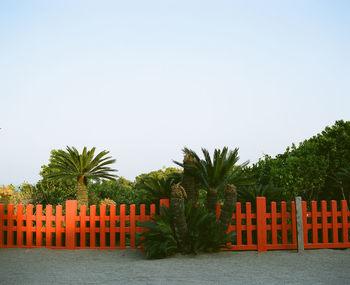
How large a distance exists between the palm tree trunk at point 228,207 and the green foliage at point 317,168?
5.47m

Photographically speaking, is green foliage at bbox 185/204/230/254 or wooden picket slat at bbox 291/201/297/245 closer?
green foliage at bbox 185/204/230/254

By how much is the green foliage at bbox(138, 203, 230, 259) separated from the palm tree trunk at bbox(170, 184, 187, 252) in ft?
0.38

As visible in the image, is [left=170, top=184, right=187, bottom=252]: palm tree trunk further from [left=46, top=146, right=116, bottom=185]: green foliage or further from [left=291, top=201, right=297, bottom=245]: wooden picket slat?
[left=46, top=146, right=116, bottom=185]: green foliage

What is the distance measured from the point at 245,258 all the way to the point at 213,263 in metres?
1.05

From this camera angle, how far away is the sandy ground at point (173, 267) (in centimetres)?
711

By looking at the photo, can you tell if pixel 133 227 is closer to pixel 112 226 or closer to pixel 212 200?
pixel 112 226

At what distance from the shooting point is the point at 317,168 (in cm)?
1484

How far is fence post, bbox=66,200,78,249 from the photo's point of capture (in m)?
10.5

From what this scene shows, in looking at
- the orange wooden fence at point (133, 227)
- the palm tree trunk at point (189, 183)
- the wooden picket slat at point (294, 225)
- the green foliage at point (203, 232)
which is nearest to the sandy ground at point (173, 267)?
the green foliage at point (203, 232)

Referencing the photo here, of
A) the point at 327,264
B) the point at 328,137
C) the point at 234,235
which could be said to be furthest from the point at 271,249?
the point at 328,137

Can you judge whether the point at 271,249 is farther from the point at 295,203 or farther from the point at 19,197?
the point at 19,197

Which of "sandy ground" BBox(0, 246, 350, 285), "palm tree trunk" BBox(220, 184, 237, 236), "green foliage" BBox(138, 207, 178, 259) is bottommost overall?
"sandy ground" BBox(0, 246, 350, 285)

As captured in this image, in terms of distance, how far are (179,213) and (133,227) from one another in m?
1.93

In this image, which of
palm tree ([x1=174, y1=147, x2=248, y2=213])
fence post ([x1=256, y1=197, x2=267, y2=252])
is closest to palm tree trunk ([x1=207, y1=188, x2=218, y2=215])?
palm tree ([x1=174, y1=147, x2=248, y2=213])
